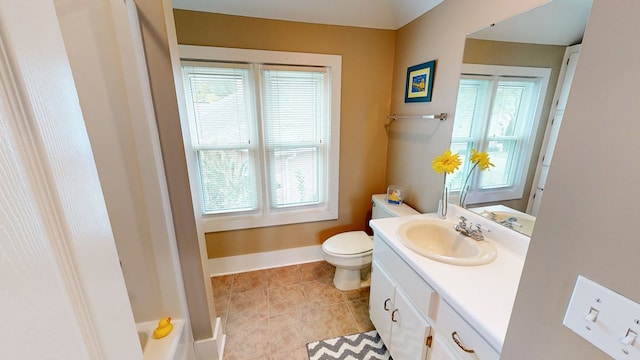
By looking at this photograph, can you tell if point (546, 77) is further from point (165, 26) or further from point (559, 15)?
point (165, 26)

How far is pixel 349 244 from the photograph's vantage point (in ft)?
6.83

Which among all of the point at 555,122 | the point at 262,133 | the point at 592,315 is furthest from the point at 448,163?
the point at 262,133

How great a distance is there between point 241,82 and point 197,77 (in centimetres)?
33

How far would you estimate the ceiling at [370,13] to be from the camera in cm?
112

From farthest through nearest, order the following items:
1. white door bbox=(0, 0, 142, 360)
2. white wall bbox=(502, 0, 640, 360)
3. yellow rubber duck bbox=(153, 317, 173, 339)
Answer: yellow rubber duck bbox=(153, 317, 173, 339), white wall bbox=(502, 0, 640, 360), white door bbox=(0, 0, 142, 360)

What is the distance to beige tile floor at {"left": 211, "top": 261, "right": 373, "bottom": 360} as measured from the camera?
164 cm

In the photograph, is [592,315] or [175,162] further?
[175,162]

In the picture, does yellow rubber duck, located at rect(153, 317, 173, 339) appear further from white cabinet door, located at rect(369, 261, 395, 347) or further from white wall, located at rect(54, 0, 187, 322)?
white cabinet door, located at rect(369, 261, 395, 347)

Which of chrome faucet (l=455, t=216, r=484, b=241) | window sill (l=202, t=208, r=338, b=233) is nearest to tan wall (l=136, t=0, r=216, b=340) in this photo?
window sill (l=202, t=208, r=338, b=233)

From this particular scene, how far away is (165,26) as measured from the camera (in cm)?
104

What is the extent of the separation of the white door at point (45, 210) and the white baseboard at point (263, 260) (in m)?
1.99

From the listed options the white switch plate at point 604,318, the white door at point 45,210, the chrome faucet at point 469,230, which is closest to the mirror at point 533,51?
the chrome faucet at point 469,230

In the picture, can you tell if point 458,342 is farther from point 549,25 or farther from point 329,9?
point 329,9

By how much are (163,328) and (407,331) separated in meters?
1.25
